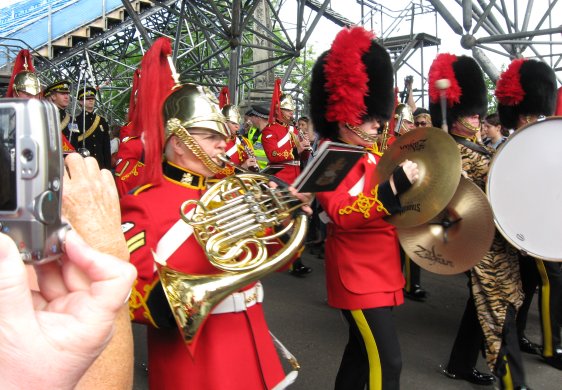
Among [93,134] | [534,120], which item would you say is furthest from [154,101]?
[93,134]

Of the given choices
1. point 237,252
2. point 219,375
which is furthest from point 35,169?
point 219,375

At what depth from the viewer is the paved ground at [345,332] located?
3742 millimetres

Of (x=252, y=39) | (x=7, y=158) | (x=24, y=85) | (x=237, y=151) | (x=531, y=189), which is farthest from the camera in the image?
(x=252, y=39)

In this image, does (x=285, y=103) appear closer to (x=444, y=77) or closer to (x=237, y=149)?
(x=237, y=149)

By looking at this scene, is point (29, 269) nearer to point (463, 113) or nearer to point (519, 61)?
point (463, 113)

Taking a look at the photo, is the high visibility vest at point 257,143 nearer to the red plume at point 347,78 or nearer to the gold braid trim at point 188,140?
the red plume at point 347,78

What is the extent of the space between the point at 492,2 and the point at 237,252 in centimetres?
468

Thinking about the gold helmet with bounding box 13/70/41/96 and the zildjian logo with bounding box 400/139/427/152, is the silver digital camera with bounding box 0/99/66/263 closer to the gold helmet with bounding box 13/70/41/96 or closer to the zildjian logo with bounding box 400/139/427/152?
the zildjian logo with bounding box 400/139/427/152

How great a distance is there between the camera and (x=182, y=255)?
1.96 meters

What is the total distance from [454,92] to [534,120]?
0.66 m

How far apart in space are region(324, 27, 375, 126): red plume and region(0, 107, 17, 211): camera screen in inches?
91.1

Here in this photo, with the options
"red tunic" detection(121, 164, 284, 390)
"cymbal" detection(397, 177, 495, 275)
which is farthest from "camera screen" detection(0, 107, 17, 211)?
"cymbal" detection(397, 177, 495, 275)

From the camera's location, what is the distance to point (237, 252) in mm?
1847

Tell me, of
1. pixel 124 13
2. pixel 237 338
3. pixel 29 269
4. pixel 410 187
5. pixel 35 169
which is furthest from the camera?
pixel 124 13
